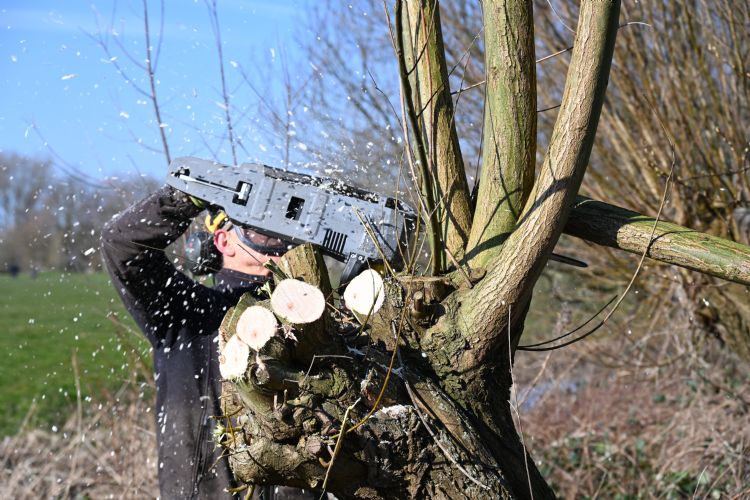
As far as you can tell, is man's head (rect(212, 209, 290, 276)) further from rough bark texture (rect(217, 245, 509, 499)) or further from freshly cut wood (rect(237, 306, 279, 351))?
freshly cut wood (rect(237, 306, 279, 351))

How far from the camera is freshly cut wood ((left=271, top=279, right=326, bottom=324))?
2129 millimetres

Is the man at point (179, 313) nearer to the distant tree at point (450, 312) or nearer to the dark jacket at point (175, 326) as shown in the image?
the dark jacket at point (175, 326)

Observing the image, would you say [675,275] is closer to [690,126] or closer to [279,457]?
[690,126]

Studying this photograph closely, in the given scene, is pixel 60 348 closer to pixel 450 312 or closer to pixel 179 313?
pixel 179 313

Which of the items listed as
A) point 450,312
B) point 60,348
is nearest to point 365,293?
point 450,312

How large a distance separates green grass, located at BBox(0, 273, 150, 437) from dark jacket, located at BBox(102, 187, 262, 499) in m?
0.78

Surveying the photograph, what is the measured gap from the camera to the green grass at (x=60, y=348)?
459cm

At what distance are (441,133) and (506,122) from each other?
0.25 meters

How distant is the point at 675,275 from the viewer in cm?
589

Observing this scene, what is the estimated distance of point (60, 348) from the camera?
49.0 ft

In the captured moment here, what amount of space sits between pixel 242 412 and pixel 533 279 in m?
0.99

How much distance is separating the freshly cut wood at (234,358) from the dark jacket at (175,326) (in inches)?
37.8

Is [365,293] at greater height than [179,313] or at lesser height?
greater

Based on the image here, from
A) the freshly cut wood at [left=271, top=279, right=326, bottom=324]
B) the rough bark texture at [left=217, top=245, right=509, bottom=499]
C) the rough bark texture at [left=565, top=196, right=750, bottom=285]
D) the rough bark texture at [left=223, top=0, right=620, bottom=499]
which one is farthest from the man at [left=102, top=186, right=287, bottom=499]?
the rough bark texture at [left=565, top=196, right=750, bottom=285]
